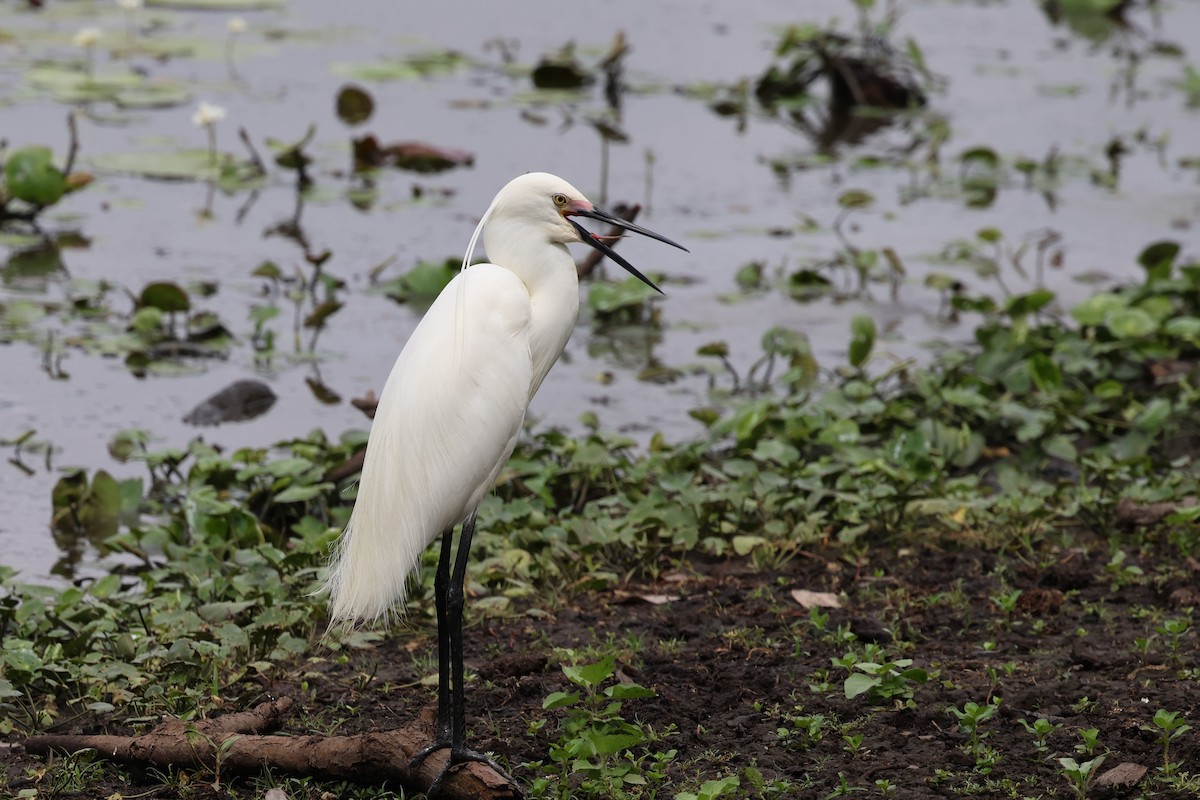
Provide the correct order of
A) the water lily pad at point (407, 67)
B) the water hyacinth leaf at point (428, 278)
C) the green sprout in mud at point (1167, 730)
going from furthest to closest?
the water lily pad at point (407, 67)
the water hyacinth leaf at point (428, 278)
the green sprout in mud at point (1167, 730)

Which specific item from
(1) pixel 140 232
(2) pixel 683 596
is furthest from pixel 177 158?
(2) pixel 683 596

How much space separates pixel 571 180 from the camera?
7801 mm

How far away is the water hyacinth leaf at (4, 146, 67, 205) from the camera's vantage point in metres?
6.55

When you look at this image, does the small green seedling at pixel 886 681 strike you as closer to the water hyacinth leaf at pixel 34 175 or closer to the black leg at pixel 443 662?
the black leg at pixel 443 662

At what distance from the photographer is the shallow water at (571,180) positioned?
555 centimetres

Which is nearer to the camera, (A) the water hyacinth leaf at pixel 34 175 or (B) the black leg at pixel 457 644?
(B) the black leg at pixel 457 644

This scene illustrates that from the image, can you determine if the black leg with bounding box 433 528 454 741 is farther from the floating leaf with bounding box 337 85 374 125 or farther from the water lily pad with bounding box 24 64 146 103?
the water lily pad with bounding box 24 64 146 103

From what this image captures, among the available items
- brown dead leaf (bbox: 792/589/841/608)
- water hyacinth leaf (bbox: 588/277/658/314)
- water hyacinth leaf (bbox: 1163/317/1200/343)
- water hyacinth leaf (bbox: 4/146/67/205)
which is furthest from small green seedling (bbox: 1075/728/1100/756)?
water hyacinth leaf (bbox: 4/146/67/205)

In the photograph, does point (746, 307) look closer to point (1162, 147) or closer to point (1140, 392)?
point (1140, 392)

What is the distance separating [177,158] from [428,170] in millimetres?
1363

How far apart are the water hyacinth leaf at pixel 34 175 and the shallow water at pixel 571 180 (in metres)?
0.30

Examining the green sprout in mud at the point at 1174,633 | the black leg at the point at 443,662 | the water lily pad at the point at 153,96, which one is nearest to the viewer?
the black leg at the point at 443,662

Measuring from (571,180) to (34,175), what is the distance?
2707 mm

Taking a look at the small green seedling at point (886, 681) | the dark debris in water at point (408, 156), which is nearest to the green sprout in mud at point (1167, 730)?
the small green seedling at point (886, 681)
